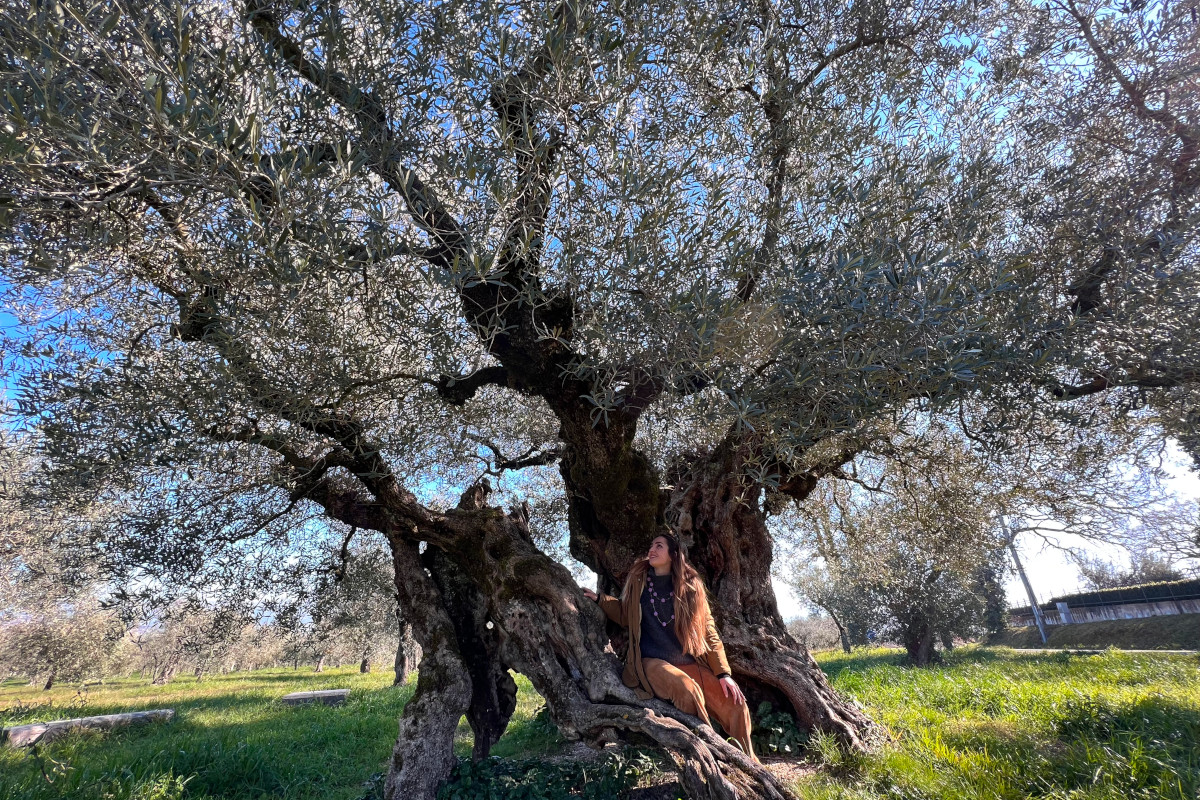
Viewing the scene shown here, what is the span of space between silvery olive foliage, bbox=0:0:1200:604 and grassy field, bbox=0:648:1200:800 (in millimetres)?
2844

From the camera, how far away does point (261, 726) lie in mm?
11680

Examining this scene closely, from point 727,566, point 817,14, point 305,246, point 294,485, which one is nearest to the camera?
point 305,246

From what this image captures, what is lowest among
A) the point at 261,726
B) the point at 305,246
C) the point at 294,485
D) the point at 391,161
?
the point at 261,726

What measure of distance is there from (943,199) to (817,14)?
2.65 meters

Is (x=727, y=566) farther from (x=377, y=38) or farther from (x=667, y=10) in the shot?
(x=377, y=38)

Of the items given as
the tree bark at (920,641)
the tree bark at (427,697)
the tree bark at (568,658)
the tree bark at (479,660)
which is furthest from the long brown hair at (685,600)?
the tree bark at (920,641)

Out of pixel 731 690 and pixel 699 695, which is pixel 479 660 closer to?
pixel 699 695

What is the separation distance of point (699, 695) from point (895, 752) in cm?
197

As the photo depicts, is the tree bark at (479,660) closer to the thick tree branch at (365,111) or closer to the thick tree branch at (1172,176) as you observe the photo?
the thick tree branch at (365,111)

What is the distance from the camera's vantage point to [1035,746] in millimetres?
5492

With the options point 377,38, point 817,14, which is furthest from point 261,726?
point 817,14

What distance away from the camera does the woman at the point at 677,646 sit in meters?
5.59

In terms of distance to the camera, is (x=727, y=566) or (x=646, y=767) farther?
(x=727, y=566)

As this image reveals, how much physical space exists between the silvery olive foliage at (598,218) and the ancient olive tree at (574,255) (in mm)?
49
